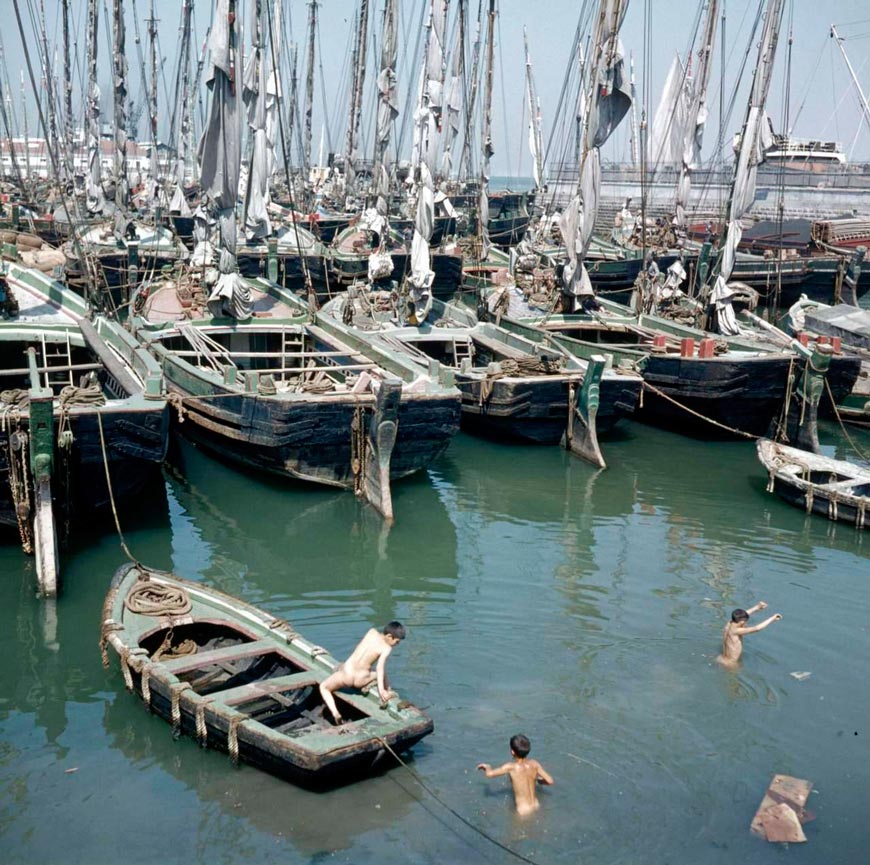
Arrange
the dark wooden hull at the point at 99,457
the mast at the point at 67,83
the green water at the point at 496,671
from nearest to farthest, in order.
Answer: the green water at the point at 496,671, the dark wooden hull at the point at 99,457, the mast at the point at 67,83

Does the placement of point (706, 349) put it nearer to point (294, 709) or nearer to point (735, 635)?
point (735, 635)

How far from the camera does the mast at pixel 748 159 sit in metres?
22.8

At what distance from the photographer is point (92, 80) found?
145ft

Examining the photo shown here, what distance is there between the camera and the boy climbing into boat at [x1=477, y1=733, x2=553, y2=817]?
8.92 meters

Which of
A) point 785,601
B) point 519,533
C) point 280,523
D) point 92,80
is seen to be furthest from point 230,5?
point 92,80

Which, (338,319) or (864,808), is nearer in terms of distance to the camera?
(864,808)

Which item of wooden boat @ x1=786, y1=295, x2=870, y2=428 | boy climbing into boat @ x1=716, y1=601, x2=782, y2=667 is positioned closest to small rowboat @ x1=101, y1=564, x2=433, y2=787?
boy climbing into boat @ x1=716, y1=601, x2=782, y2=667

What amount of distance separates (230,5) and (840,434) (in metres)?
16.3

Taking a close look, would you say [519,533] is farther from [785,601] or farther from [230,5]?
[230,5]

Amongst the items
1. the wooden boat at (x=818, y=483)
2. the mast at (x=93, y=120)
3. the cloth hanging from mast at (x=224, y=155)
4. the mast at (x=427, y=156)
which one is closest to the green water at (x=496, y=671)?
the wooden boat at (x=818, y=483)

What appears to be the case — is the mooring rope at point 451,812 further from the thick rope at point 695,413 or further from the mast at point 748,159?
the mast at point 748,159

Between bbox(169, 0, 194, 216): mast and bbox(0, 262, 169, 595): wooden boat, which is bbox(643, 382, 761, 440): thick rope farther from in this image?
bbox(169, 0, 194, 216): mast

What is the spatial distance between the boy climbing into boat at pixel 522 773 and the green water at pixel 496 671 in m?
0.17

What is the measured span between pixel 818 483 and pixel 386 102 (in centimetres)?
1842
